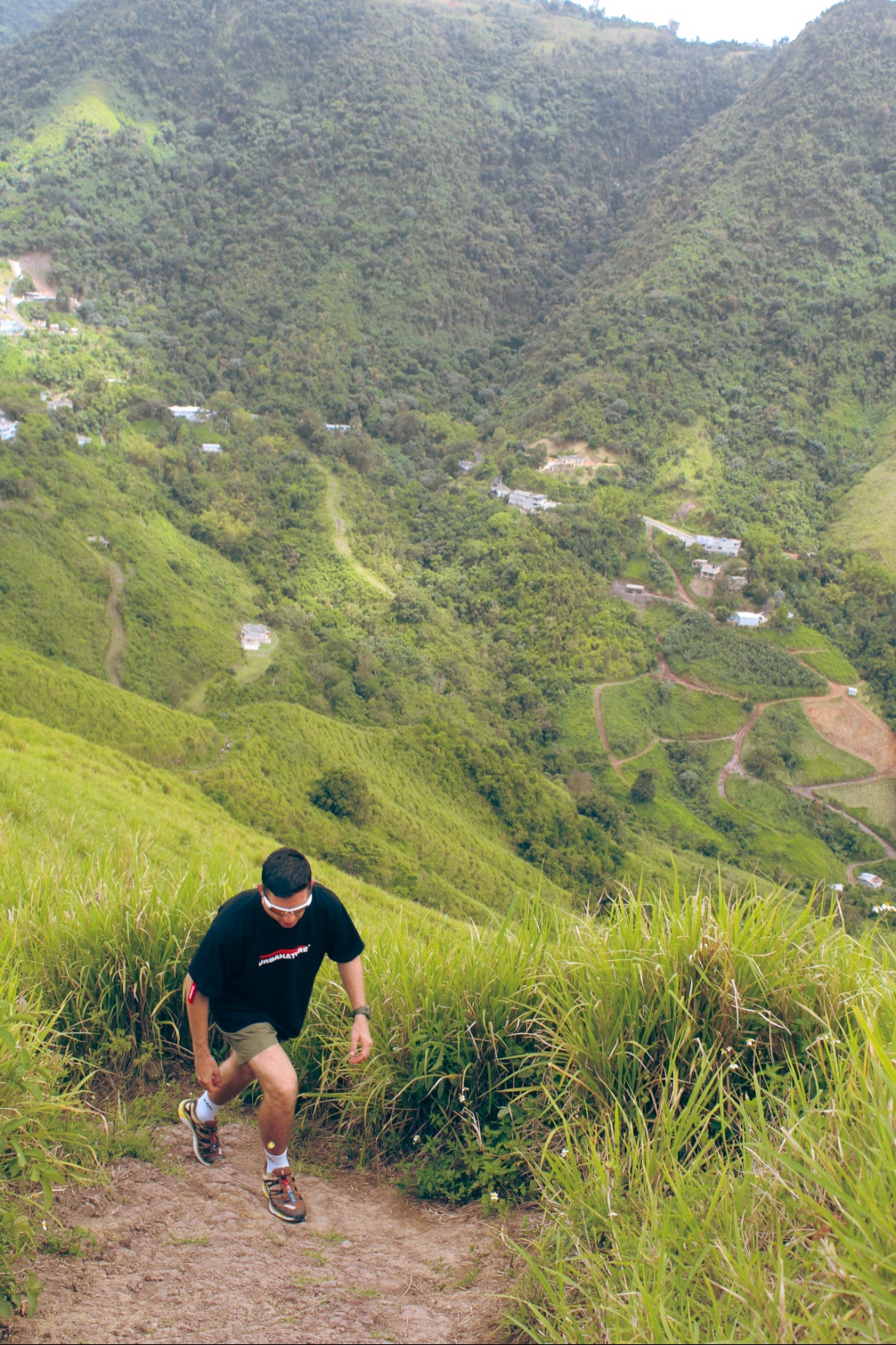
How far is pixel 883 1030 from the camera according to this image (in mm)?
2777

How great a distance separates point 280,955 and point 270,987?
14cm

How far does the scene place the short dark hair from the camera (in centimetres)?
271

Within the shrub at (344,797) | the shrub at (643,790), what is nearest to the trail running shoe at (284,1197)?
the shrub at (344,797)

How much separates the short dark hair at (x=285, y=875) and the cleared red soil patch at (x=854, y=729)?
3497cm

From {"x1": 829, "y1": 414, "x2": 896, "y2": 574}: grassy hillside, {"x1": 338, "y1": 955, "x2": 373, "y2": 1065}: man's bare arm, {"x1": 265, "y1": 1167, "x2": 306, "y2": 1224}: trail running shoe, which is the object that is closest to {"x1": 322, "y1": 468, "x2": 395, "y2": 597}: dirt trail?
{"x1": 829, "y1": 414, "x2": 896, "y2": 574}: grassy hillside

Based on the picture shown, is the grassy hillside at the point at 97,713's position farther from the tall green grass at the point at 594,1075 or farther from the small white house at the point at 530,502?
the small white house at the point at 530,502

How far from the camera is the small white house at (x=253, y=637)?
31.1 metres

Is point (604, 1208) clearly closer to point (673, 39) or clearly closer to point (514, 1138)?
point (514, 1138)

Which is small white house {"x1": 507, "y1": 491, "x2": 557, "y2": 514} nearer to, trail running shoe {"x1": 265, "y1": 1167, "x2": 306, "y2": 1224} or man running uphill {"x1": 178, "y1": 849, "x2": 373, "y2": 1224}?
man running uphill {"x1": 178, "y1": 849, "x2": 373, "y2": 1224}

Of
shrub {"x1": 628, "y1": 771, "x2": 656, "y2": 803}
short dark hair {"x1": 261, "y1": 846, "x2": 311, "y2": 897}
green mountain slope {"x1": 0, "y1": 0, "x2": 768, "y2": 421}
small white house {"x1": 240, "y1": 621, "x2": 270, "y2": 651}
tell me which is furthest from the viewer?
green mountain slope {"x1": 0, "y1": 0, "x2": 768, "y2": 421}

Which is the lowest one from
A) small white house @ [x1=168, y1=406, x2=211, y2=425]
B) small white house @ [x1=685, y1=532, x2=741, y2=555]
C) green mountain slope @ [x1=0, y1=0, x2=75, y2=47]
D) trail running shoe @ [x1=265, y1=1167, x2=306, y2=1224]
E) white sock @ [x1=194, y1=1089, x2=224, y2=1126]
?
small white house @ [x1=685, y1=532, x2=741, y2=555]

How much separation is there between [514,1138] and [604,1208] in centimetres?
74

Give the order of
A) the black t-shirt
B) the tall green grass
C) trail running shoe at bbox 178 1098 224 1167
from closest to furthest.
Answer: the tall green grass → the black t-shirt → trail running shoe at bbox 178 1098 224 1167

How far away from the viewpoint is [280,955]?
2881 mm
